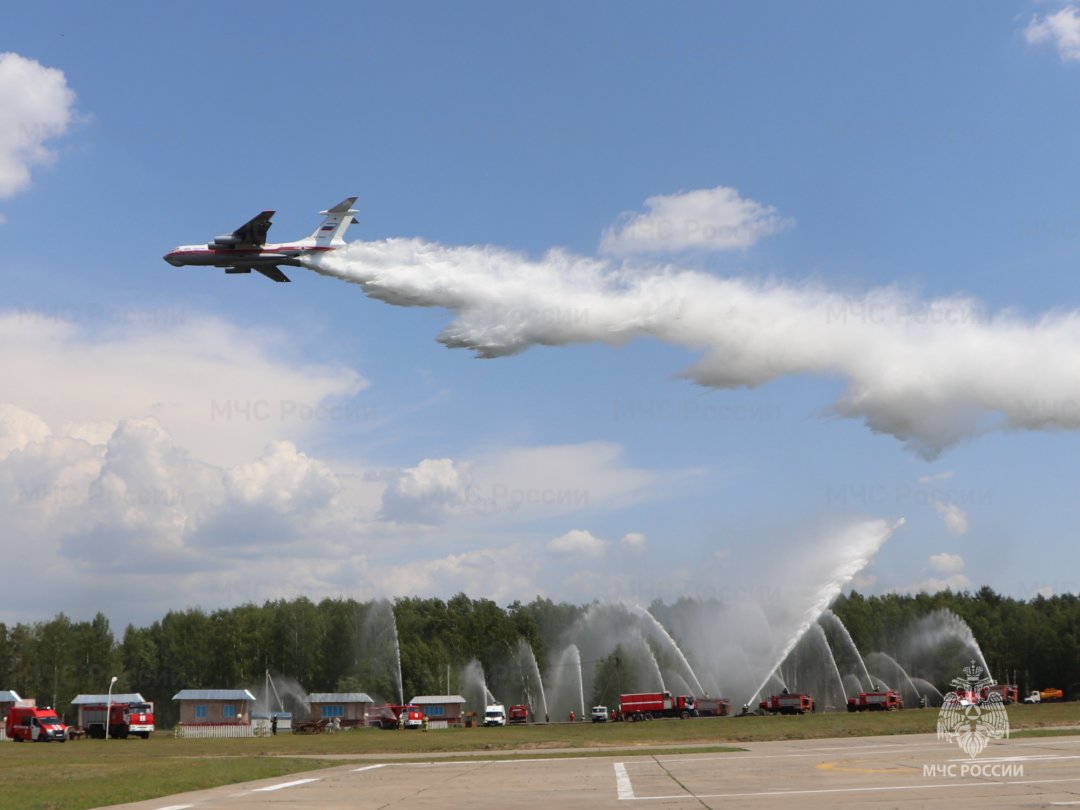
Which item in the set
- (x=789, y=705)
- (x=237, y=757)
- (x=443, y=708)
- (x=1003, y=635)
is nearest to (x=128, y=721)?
(x=237, y=757)

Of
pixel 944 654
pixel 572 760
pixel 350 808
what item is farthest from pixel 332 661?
pixel 350 808

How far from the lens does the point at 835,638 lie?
505 ft

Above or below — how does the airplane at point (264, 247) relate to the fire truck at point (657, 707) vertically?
above

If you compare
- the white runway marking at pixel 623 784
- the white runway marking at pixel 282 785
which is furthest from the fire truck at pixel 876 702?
the white runway marking at pixel 282 785

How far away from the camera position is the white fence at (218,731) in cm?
9550

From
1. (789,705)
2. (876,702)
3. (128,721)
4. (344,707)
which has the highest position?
(128,721)

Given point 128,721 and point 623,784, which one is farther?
point 128,721

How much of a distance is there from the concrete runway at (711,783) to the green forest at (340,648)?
103 metres

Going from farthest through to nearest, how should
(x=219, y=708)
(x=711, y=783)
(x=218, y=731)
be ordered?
(x=219, y=708)
(x=218, y=731)
(x=711, y=783)

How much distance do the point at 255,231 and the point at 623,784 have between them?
51.6 meters

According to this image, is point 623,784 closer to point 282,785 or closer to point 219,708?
point 282,785

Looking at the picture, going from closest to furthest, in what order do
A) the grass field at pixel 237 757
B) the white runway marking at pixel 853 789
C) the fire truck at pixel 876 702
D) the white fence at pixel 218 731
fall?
the white runway marking at pixel 853 789, the grass field at pixel 237 757, the white fence at pixel 218 731, the fire truck at pixel 876 702

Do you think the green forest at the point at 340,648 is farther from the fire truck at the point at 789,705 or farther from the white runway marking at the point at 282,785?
the white runway marking at the point at 282,785

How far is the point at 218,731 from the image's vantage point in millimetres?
95938
